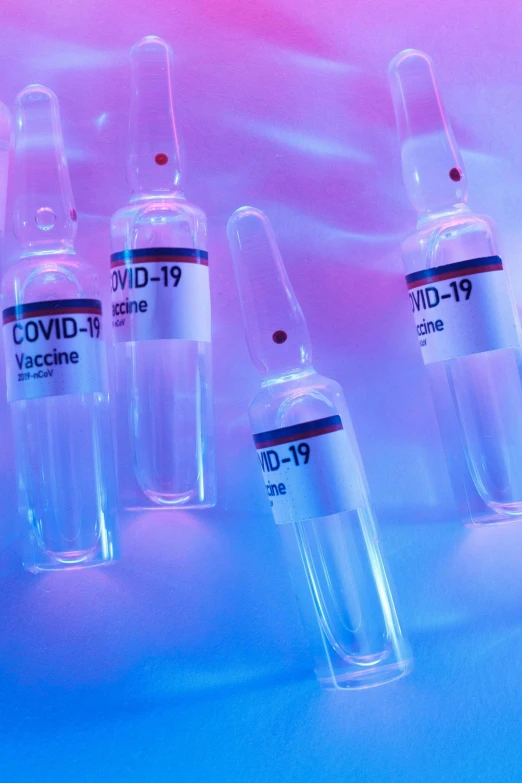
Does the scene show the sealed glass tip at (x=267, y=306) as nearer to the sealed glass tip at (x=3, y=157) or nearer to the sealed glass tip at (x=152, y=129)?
the sealed glass tip at (x=152, y=129)

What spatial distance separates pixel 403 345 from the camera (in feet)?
4.01

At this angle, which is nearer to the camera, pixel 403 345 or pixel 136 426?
pixel 136 426

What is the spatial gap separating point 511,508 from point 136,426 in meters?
0.50

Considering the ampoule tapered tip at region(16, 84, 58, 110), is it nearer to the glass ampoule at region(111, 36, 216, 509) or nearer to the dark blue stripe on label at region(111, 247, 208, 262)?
the glass ampoule at region(111, 36, 216, 509)

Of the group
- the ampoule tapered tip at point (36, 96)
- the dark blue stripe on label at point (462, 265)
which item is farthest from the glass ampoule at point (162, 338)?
the dark blue stripe on label at point (462, 265)

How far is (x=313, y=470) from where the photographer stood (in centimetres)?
103

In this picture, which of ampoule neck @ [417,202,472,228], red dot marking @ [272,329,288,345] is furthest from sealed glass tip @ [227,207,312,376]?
ampoule neck @ [417,202,472,228]

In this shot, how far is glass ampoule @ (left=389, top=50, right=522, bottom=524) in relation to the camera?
43.0 inches

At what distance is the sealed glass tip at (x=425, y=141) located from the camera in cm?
112

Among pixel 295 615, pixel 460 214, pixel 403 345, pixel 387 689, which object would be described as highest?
pixel 460 214

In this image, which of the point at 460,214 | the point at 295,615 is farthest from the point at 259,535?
the point at 460,214

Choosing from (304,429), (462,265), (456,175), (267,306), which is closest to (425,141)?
(456,175)

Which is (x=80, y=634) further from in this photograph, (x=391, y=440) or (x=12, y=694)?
(x=391, y=440)

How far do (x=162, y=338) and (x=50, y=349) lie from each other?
0.14 m
